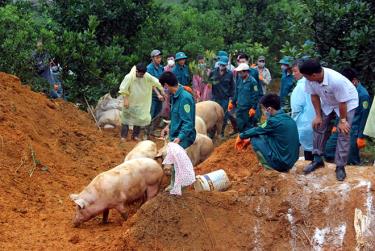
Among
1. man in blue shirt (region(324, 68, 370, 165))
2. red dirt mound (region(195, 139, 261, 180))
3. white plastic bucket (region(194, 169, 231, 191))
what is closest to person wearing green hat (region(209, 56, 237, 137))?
red dirt mound (region(195, 139, 261, 180))

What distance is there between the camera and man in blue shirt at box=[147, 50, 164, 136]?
13500 millimetres

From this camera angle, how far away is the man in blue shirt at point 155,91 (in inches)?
531

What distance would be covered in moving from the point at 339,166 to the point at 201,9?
57.3ft

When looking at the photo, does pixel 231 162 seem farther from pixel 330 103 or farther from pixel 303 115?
pixel 330 103

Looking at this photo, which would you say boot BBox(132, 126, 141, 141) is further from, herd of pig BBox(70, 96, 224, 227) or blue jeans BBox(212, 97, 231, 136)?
herd of pig BBox(70, 96, 224, 227)

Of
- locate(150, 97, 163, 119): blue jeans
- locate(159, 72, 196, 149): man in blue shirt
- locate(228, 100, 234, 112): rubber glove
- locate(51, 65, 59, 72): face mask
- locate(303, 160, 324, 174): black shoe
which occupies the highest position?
locate(159, 72, 196, 149): man in blue shirt

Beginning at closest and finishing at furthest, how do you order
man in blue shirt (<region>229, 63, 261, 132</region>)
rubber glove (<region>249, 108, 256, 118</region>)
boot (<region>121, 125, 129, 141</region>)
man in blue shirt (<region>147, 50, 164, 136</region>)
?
man in blue shirt (<region>229, 63, 261, 132</region>), rubber glove (<region>249, 108, 256, 118</region>), boot (<region>121, 125, 129, 141</region>), man in blue shirt (<region>147, 50, 164, 136</region>)

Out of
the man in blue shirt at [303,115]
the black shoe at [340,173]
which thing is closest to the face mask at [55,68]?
the man in blue shirt at [303,115]

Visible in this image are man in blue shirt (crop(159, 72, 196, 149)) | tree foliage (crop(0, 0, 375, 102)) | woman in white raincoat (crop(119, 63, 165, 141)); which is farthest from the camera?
woman in white raincoat (crop(119, 63, 165, 141))

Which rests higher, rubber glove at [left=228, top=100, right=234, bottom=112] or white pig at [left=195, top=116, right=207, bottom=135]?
white pig at [left=195, top=116, right=207, bottom=135]

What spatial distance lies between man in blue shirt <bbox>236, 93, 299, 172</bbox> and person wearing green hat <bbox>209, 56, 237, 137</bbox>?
5689 millimetres

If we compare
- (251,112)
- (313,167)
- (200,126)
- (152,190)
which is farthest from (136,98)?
(313,167)

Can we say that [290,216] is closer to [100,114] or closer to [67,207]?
[67,207]

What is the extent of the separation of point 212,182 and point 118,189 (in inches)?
50.2
